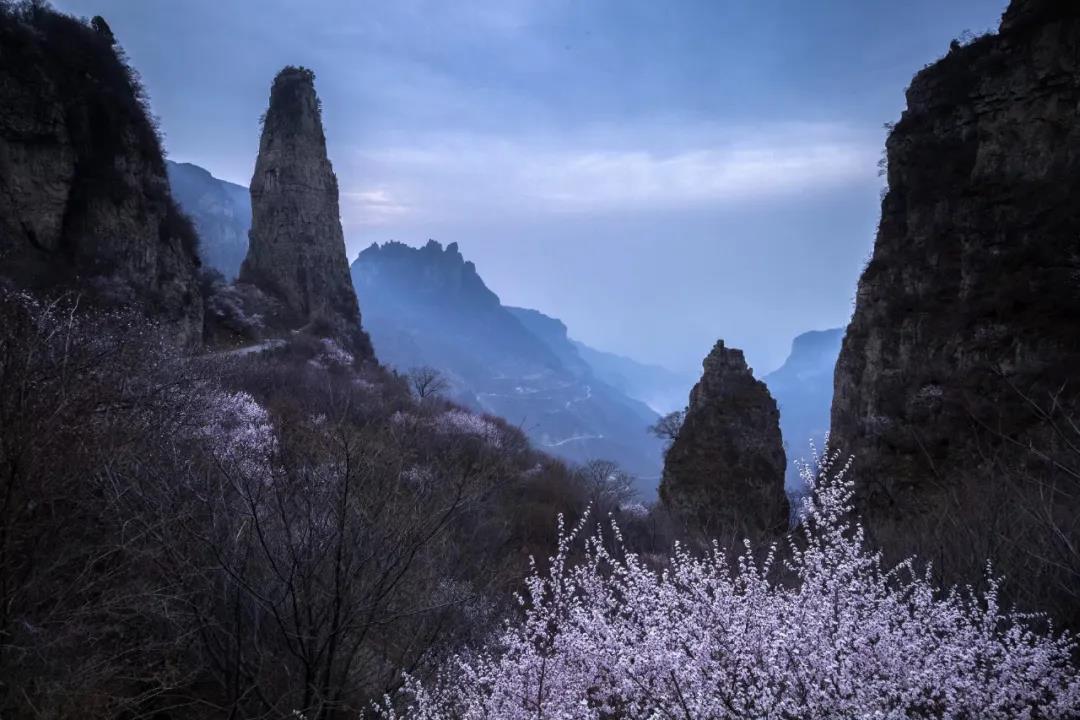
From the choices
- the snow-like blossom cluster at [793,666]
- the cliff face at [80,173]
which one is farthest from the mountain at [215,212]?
the snow-like blossom cluster at [793,666]

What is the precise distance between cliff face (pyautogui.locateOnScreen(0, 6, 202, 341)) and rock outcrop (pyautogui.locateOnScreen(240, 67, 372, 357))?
19859 mm

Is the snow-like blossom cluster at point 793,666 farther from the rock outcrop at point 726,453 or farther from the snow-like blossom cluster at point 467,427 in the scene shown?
the snow-like blossom cluster at point 467,427

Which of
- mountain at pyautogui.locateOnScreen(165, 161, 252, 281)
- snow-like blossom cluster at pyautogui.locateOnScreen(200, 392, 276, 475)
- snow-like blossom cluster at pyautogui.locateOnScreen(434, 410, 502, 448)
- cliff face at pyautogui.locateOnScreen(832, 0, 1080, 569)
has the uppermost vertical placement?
mountain at pyautogui.locateOnScreen(165, 161, 252, 281)

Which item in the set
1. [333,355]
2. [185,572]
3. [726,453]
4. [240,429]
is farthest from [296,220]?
[185,572]

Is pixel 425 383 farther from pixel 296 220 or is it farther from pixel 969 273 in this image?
pixel 969 273

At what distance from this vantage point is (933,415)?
22328 millimetres

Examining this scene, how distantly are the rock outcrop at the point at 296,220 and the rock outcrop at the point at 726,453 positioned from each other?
113 ft

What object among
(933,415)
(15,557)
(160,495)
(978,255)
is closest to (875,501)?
(933,415)

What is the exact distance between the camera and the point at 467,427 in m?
40.1

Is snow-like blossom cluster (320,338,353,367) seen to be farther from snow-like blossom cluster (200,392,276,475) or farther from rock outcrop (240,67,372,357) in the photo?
snow-like blossom cluster (200,392,276,475)

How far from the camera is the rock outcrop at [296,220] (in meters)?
53.4

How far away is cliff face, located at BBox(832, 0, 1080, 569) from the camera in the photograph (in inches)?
784

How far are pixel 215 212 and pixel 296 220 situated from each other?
133 m

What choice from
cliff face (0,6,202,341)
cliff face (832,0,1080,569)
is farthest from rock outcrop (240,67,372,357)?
cliff face (832,0,1080,569)
